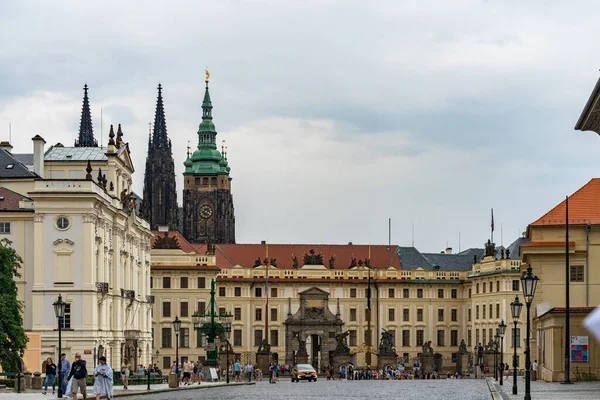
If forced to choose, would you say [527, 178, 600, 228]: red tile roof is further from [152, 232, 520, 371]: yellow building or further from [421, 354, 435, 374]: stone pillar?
[152, 232, 520, 371]: yellow building

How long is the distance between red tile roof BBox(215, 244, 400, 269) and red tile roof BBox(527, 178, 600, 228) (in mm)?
77000

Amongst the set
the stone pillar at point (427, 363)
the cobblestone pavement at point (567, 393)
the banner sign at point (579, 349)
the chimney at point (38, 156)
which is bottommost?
the stone pillar at point (427, 363)

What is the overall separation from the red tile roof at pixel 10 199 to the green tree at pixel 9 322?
22.3 m

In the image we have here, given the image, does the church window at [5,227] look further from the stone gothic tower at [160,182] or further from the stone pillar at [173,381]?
the stone gothic tower at [160,182]

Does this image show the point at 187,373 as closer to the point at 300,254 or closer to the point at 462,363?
the point at 462,363

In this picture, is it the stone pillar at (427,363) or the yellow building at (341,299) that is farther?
the yellow building at (341,299)

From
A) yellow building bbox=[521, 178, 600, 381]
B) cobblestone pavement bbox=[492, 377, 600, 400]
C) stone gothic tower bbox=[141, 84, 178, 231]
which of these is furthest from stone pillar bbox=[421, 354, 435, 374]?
cobblestone pavement bbox=[492, 377, 600, 400]

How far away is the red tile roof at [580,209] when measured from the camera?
258 ft

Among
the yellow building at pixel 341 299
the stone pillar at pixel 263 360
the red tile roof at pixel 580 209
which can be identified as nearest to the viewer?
the red tile roof at pixel 580 209

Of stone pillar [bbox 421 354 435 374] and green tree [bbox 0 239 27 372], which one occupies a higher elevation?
green tree [bbox 0 239 27 372]

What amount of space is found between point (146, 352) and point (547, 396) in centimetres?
7215

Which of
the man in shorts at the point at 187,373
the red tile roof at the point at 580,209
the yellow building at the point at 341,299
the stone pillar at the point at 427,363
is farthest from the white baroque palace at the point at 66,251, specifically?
the yellow building at the point at 341,299

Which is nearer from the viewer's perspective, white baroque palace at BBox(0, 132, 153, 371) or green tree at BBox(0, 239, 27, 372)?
green tree at BBox(0, 239, 27, 372)

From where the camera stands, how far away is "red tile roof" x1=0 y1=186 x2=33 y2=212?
90.1 m
